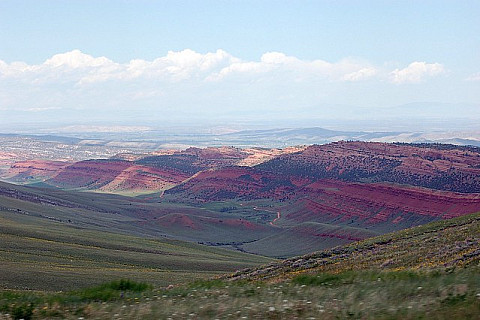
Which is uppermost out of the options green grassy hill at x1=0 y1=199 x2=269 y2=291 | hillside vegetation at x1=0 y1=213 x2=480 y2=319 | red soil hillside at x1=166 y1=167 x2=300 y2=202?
hillside vegetation at x1=0 y1=213 x2=480 y2=319

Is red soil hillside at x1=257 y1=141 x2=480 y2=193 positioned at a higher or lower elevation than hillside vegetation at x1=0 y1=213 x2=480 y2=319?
lower

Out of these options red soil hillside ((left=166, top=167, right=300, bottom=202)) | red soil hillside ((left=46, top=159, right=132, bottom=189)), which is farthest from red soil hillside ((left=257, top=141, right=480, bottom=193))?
red soil hillside ((left=46, top=159, right=132, bottom=189))

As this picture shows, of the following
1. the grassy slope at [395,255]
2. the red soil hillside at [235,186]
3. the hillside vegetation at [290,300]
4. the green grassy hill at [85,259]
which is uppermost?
the hillside vegetation at [290,300]

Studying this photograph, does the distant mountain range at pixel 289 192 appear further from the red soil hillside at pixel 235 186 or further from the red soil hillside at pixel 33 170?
the red soil hillside at pixel 33 170

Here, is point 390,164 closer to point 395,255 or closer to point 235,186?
point 235,186

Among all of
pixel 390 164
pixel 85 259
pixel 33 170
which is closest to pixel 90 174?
pixel 33 170

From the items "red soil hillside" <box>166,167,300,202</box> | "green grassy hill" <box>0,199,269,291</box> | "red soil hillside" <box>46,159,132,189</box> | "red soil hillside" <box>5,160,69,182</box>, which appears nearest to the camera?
"green grassy hill" <box>0,199,269,291</box>

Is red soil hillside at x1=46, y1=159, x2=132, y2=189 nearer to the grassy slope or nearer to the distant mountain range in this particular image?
the distant mountain range

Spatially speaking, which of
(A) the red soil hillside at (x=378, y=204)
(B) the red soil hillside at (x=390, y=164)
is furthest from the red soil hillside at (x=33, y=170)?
(A) the red soil hillside at (x=378, y=204)
